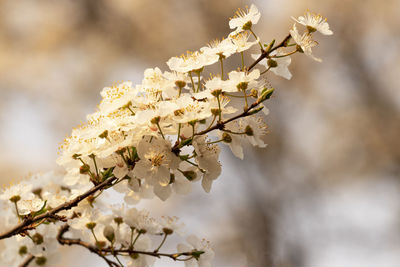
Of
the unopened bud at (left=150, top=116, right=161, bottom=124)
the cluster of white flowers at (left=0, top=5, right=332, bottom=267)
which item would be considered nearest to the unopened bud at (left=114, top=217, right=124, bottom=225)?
the cluster of white flowers at (left=0, top=5, right=332, bottom=267)

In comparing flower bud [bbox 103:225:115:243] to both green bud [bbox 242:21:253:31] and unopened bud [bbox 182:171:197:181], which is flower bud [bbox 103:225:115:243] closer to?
unopened bud [bbox 182:171:197:181]

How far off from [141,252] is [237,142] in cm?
20

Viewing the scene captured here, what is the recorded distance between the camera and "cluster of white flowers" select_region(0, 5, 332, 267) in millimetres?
432

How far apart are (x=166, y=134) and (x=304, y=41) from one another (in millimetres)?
194

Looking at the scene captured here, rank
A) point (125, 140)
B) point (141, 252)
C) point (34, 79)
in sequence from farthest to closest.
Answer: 1. point (34, 79)
2. point (141, 252)
3. point (125, 140)

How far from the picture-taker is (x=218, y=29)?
273cm

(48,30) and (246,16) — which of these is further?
A: (48,30)

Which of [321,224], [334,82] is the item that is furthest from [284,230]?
[334,82]

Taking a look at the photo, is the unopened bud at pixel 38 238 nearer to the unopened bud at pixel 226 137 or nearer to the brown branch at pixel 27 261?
the brown branch at pixel 27 261

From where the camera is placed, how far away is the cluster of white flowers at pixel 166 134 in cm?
43

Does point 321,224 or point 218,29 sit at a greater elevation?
point 218,29

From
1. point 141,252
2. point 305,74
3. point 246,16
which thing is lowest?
point 141,252

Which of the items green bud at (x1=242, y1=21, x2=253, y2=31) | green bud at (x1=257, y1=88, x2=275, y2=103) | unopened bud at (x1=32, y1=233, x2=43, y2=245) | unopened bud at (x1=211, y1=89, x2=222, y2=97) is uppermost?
green bud at (x1=242, y1=21, x2=253, y2=31)

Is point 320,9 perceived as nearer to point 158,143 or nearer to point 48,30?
point 48,30
